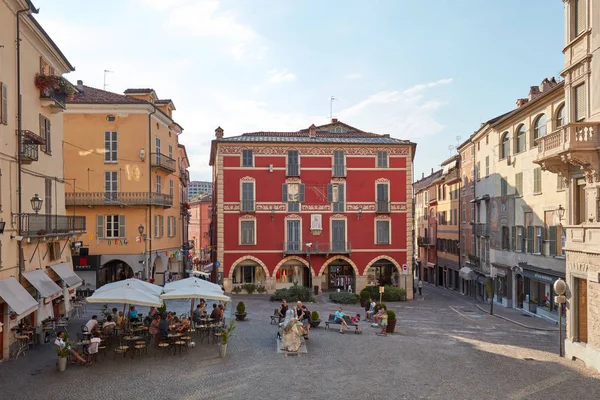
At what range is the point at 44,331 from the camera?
65.4 ft

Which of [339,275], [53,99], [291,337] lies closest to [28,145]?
[53,99]

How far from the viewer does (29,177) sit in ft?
66.8

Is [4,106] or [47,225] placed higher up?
[4,106]

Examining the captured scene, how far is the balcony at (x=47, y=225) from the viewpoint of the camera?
765 inches

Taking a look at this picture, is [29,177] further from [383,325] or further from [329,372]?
[383,325]

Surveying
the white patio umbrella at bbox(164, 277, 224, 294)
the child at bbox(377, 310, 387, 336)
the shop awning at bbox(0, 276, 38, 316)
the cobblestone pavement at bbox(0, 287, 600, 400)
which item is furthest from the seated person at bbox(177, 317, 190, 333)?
the child at bbox(377, 310, 387, 336)

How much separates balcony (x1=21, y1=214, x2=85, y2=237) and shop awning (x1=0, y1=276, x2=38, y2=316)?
217cm

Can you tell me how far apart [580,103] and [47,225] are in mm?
21298

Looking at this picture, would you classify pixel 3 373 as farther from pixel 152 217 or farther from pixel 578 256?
pixel 152 217

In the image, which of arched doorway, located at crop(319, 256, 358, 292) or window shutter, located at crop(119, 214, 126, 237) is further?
arched doorway, located at crop(319, 256, 358, 292)

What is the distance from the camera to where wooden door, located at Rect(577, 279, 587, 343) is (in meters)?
18.2

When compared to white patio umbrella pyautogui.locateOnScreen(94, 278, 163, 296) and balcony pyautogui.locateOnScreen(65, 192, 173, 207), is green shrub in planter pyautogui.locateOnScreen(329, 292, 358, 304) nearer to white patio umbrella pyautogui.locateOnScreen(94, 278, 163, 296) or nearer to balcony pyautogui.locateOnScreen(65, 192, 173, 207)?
balcony pyautogui.locateOnScreen(65, 192, 173, 207)

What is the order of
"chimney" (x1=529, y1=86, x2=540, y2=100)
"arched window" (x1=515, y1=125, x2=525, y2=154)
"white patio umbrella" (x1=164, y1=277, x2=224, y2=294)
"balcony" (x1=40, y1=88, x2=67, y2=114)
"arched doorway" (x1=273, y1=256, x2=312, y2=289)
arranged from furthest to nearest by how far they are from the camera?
"arched doorway" (x1=273, y1=256, x2=312, y2=289), "chimney" (x1=529, y1=86, x2=540, y2=100), "arched window" (x1=515, y1=125, x2=525, y2=154), "balcony" (x1=40, y1=88, x2=67, y2=114), "white patio umbrella" (x1=164, y1=277, x2=224, y2=294)

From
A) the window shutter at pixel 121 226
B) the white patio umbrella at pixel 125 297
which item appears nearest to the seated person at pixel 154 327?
the white patio umbrella at pixel 125 297
